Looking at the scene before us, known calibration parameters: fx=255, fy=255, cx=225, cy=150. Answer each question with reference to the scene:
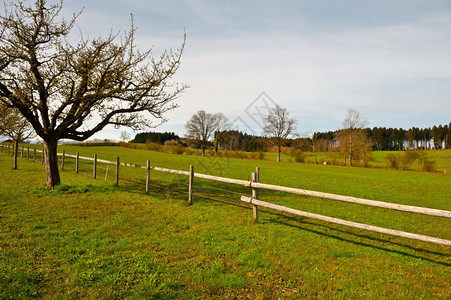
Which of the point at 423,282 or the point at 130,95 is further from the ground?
the point at 130,95

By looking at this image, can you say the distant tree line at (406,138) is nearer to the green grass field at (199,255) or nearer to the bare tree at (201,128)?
the bare tree at (201,128)

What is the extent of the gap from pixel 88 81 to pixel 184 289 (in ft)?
37.3

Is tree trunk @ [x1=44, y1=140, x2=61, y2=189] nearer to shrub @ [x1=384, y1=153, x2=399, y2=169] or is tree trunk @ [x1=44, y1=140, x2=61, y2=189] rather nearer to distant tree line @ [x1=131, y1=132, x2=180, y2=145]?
shrub @ [x1=384, y1=153, x2=399, y2=169]

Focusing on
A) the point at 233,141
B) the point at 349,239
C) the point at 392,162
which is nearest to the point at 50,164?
the point at 349,239

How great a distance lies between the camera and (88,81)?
12.3 m

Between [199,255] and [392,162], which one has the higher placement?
[392,162]

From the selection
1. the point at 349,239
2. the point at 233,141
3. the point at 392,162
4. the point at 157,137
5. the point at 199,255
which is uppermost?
the point at 157,137

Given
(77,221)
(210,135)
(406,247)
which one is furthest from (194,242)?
(210,135)

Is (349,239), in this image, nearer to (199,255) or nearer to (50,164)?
(199,255)

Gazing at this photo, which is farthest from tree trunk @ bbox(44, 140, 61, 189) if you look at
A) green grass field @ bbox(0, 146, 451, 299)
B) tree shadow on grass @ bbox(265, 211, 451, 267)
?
tree shadow on grass @ bbox(265, 211, 451, 267)

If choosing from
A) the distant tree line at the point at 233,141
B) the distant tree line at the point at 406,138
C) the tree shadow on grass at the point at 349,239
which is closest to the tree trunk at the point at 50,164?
the tree shadow on grass at the point at 349,239

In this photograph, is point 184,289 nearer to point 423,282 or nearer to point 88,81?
point 423,282

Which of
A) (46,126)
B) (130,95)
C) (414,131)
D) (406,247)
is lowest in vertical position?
(406,247)

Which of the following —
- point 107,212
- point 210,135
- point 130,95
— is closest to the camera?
point 107,212
